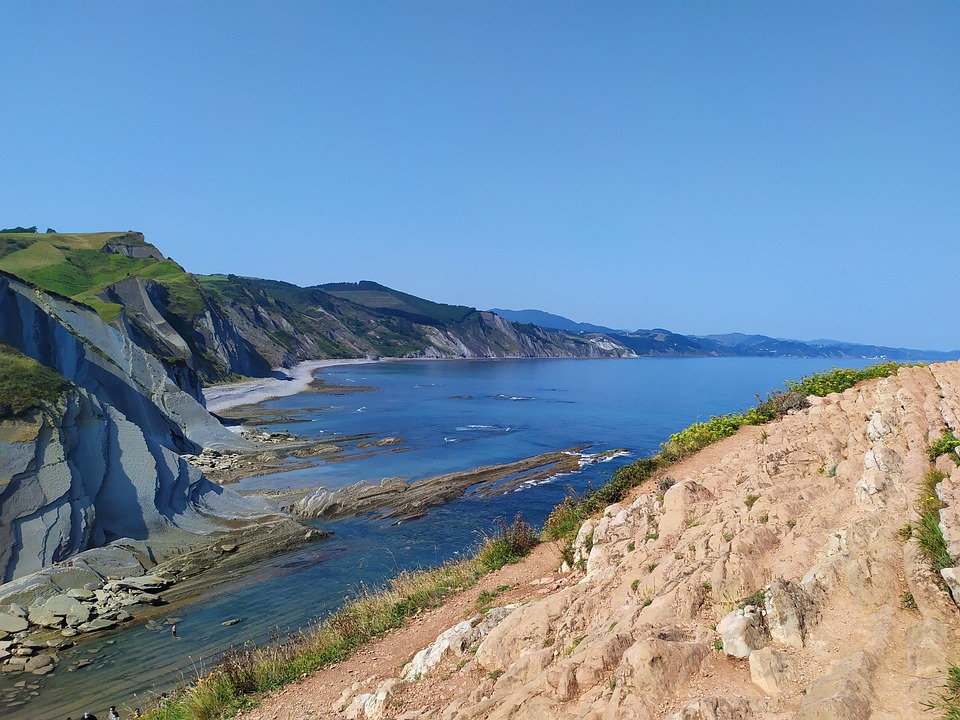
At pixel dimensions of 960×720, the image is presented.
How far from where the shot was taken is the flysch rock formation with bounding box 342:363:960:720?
5332 mm

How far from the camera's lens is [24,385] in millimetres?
23781

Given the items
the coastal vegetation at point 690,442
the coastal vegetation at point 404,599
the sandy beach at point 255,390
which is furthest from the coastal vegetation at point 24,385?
the sandy beach at point 255,390

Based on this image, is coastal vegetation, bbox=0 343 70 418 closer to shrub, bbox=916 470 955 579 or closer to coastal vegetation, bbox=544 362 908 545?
coastal vegetation, bbox=544 362 908 545

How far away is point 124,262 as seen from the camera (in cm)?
11438

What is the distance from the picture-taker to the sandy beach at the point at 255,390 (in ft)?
258

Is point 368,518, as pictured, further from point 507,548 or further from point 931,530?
point 931,530

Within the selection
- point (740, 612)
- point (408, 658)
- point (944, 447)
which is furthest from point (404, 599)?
point (944, 447)

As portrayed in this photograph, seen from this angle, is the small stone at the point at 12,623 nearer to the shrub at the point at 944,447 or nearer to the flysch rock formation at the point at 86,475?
the flysch rock formation at the point at 86,475

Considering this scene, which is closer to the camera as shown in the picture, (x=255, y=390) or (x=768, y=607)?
(x=768, y=607)

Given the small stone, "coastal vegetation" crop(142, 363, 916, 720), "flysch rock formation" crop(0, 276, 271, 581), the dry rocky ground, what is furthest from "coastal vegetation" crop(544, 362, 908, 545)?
"flysch rock formation" crop(0, 276, 271, 581)

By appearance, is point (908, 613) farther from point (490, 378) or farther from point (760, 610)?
point (490, 378)

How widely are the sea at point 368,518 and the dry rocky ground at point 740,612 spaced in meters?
7.01

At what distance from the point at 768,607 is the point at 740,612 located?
1.13 feet

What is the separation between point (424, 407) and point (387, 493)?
153 ft
